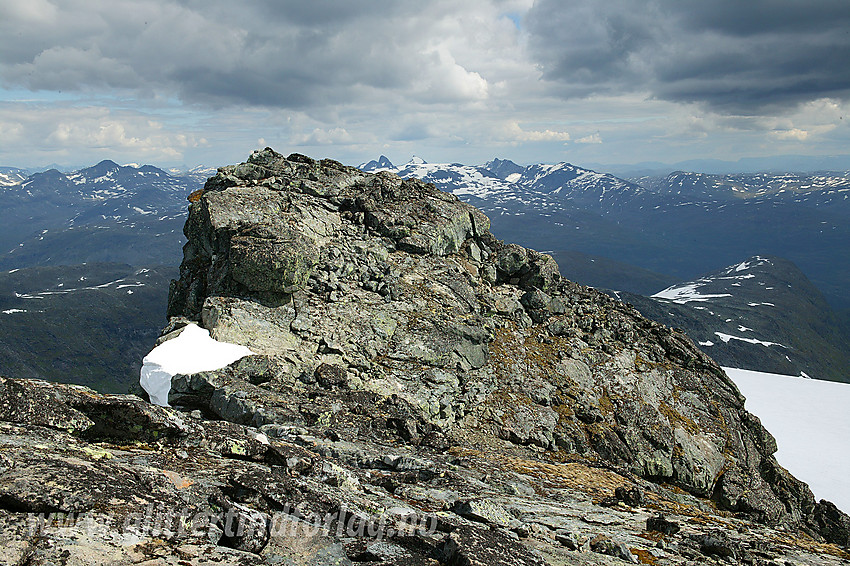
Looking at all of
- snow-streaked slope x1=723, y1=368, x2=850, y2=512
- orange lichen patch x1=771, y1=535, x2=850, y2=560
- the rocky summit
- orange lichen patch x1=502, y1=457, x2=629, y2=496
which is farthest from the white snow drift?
snow-streaked slope x1=723, y1=368, x2=850, y2=512

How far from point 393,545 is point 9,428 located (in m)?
9.10

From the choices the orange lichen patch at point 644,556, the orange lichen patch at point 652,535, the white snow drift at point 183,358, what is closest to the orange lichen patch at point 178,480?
the orange lichen patch at point 644,556

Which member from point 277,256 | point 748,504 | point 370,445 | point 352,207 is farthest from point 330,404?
point 748,504

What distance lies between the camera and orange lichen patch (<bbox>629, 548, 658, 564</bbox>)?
13031 millimetres

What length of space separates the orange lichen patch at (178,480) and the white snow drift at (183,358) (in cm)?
1555

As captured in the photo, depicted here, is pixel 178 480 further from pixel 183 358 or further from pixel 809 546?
pixel 809 546

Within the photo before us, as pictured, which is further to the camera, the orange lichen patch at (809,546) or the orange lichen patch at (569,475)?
the orange lichen patch at (569,475)

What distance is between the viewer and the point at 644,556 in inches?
523

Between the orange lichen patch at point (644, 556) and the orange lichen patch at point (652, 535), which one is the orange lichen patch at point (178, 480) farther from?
the orange lichen patch at point (652, 535)

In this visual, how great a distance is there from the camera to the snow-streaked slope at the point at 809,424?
198 ft

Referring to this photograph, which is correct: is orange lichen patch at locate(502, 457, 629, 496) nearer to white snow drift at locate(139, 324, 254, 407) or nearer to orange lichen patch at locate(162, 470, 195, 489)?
orange lichen patch at locate(162, 470, 195, 489)

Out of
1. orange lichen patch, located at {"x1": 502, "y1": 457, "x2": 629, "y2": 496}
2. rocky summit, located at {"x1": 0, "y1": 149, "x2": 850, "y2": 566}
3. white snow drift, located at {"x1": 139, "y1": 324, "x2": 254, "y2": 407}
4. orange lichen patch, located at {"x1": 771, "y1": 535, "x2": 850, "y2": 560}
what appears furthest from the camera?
white snow drift, located at {"x1": 139, "y1": 324, "x2": 254, "y2": 407}

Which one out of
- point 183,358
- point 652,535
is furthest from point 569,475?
point 183,358

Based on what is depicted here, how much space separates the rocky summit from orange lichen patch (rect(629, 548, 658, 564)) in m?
0.10
